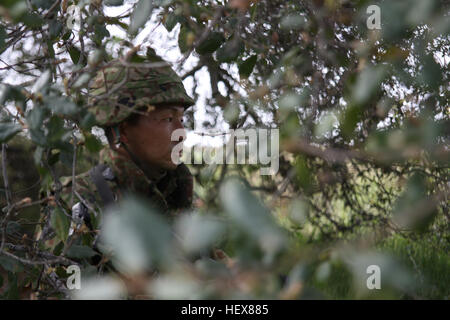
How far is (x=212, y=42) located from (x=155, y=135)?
314mm

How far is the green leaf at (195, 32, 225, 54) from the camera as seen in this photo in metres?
1.23

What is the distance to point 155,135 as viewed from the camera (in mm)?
1362

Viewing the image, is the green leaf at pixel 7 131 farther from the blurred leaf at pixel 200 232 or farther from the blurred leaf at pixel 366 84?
the blurred leaf at pixel 366 84

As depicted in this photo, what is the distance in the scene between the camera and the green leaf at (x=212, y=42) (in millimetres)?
1233

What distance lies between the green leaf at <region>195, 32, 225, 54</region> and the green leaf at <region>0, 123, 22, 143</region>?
1.74 ft

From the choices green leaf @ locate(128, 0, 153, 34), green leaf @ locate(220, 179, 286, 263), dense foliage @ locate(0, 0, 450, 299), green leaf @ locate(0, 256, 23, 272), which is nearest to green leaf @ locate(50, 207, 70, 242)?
dense foliage @ locate(0, 0, 450, 299)

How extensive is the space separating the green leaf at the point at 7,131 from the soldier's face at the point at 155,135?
488mm

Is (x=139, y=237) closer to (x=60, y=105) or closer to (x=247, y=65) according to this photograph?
(x=60, y=105)

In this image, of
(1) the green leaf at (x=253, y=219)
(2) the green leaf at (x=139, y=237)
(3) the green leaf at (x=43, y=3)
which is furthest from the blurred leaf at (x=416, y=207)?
(3) the green leaf at (x=43, y=3)

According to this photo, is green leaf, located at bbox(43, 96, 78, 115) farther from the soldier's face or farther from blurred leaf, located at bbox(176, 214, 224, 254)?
the soldier's face

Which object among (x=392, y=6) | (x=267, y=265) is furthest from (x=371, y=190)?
(x=267, y=265)
